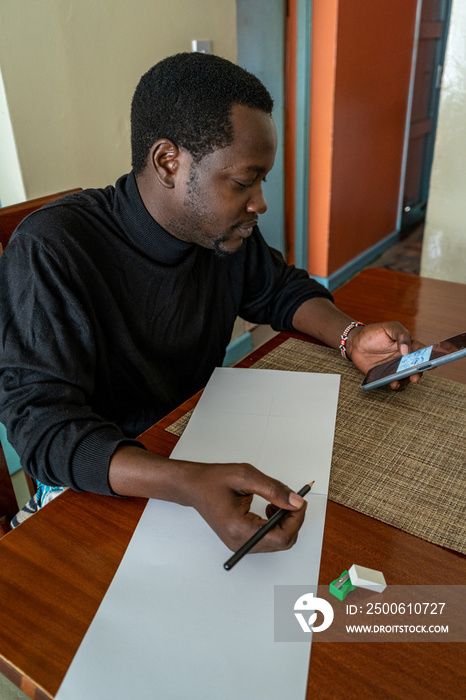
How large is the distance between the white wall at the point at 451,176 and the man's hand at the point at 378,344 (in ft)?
3.85

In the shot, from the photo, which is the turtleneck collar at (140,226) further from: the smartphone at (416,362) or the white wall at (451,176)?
the white wall at (451,176)

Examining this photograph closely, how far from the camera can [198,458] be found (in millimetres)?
755

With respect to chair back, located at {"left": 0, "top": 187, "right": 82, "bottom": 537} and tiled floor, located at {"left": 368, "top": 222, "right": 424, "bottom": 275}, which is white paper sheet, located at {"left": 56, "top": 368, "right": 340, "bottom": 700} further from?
tiled floor, located at {"left": 368, "top": 222, "right": 424, "bottom": 275}

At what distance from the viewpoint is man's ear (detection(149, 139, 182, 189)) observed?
833 millimetres

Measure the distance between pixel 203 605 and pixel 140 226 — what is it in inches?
24.2

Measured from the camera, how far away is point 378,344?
0.98m

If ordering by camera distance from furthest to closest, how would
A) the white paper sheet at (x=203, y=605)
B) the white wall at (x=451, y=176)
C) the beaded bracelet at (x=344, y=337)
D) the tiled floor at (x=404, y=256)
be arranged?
the tiled floor at (x=404, y=256) → the white wall at (x=451, y=176) → the beaded bracelet at (x=344, y=337) → the white paper sheet at (x=203, y=605)

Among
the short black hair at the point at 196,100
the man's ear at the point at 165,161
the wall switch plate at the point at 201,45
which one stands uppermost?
the wall switch plate at the point at 201,45

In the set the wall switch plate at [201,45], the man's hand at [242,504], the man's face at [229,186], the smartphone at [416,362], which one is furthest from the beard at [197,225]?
the wall switch plate at [201,45]

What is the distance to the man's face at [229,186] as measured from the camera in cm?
81

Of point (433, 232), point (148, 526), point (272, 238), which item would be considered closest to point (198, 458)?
point (148, 526)

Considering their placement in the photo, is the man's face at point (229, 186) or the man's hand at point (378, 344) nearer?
the man's face at point (229, 186)

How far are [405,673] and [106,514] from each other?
14.6 inches

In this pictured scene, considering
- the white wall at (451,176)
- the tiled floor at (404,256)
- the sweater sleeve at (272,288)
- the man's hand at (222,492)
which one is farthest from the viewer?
the tiled floor at (404,256)
